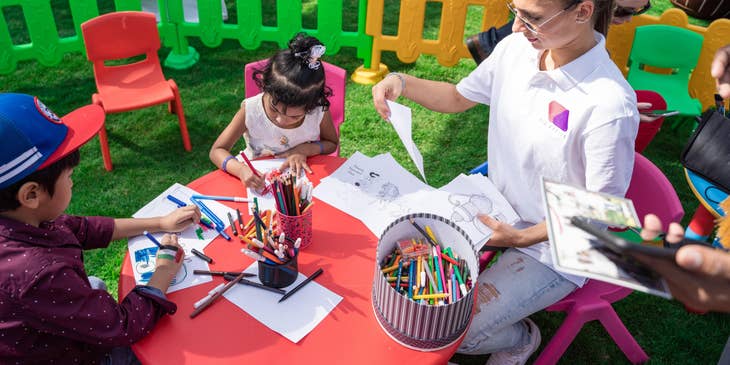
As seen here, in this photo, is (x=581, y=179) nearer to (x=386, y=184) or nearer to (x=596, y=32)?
(x=596, y=32)

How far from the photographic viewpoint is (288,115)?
2492 millimetres

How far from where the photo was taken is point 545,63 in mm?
2105

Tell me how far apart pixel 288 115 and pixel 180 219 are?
0.81 metres

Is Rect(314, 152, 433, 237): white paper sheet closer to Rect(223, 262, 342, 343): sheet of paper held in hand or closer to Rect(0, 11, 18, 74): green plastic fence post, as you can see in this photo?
Rect(223, 262, 342, 343): sheet of paper held in hand

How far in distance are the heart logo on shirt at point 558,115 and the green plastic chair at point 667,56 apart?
263 cm

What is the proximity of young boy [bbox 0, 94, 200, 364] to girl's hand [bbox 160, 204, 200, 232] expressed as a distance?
0.26m

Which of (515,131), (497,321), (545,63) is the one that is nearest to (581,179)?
(515,131)

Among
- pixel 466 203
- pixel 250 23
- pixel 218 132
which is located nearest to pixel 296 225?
pixel 466 203

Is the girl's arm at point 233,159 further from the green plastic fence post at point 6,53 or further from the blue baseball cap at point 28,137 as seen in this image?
the green plastic fence post at point 6,53

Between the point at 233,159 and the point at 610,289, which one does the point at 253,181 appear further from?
the point at 610,289

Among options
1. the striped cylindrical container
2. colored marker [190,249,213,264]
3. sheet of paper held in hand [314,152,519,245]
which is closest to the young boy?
colored marker [190,249,213,264]

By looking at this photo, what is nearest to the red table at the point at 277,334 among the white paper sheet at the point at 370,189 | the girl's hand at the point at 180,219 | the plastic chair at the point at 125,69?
the girl's hand at the point at 180,219

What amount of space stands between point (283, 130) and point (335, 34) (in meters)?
2.44

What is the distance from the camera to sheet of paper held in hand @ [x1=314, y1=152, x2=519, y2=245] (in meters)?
2.03
